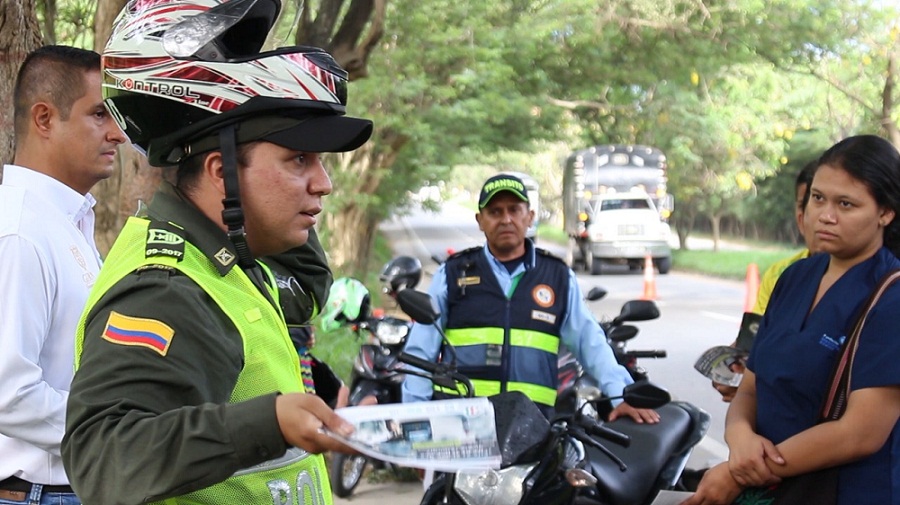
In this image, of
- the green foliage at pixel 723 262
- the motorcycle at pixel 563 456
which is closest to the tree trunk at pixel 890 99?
the green foliage at pixel 723 262

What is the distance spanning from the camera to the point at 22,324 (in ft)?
7.68

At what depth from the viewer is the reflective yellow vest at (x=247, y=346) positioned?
1.69m

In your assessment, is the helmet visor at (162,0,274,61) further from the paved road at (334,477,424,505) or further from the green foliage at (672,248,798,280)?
the green foliage at (672,248,798,280)

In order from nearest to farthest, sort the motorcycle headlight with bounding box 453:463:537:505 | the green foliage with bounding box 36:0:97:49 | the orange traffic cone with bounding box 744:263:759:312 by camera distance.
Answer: the motorcycle headlight with bounding box 453:463:537:505, the green foliage with bounding box 36:0:97:49, the orange traffic cone with bounding box 744:263:759:312

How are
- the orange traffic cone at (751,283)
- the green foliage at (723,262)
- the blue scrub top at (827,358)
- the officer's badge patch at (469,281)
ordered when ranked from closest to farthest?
the blue scrub top at (827,358) < the officer's badge patch at (469,281) < the orange traffic cone at (751,283) < the green foliage at (723,262)

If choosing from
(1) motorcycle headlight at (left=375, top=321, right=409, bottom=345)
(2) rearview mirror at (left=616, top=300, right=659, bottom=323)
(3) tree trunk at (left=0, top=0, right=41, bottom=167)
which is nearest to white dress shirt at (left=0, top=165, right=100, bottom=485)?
(3) tree trunk at (left=0, top=0, right=41, bottom=167)

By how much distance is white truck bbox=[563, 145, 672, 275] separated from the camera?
28.2m

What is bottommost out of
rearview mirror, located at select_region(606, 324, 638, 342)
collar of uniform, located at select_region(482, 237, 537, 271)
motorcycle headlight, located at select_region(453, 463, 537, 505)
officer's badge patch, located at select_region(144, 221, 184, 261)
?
motorcycle headlight, located at select_region(453, 463, 537, 505)

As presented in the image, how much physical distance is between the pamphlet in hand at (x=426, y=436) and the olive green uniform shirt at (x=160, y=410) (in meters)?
0.13

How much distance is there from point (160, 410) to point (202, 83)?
54cm

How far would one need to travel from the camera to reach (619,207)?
2928cm

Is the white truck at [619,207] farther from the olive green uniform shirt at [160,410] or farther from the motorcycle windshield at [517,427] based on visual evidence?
the olive green uniform shirt at [160,410]

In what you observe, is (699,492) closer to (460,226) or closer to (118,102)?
(118,102)

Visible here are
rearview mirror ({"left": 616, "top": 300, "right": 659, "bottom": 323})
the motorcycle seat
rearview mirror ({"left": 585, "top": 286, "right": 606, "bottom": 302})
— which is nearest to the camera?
the motorcycle seat
